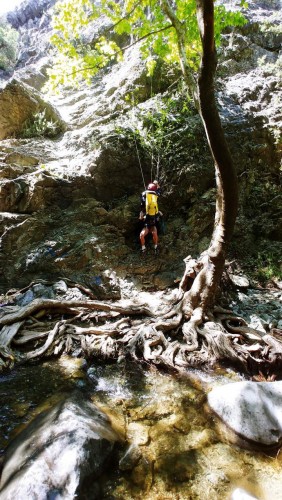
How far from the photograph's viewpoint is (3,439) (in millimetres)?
3062

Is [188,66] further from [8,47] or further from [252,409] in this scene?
[8,47]

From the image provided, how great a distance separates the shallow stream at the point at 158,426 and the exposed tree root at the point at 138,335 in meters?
0.32

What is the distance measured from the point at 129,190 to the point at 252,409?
7791 mm

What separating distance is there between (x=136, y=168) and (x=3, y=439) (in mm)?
8462

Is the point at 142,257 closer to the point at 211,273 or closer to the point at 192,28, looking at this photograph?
the point at 211,273

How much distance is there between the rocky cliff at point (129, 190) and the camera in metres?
8.33

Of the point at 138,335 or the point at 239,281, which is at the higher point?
the point at 239,281

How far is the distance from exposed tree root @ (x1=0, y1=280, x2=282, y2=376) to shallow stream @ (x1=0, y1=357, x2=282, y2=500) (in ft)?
1.06

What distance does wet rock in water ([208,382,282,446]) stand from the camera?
10.1ft

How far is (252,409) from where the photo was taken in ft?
10.8

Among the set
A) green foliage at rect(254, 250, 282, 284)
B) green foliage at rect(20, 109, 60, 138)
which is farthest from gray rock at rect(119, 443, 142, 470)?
green foliage at rect(20, 109, 60, 138)

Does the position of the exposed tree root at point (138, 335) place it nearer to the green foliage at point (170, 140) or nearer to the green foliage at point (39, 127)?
the green foliage at point (170, 140)

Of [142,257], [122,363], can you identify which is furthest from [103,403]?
[142,257]

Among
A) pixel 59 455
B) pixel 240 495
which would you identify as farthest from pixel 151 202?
pixel 240 495
